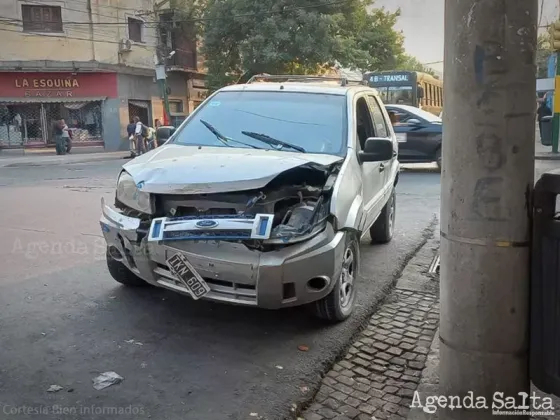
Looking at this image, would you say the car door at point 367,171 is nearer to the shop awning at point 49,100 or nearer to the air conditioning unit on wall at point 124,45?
the shop awning at point 49,100

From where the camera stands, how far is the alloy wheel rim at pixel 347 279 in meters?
4.22

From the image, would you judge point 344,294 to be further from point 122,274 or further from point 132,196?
point 122,274

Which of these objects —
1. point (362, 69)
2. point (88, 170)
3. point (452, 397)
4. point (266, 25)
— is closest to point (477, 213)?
point (452, 397)

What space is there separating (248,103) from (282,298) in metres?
2.22

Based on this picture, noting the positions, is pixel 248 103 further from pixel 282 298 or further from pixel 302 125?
pixel 282 298

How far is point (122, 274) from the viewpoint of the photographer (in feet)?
15.8

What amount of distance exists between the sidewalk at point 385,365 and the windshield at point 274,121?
1.41 m

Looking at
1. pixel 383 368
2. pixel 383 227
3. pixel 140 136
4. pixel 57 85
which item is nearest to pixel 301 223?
pixel 383 368

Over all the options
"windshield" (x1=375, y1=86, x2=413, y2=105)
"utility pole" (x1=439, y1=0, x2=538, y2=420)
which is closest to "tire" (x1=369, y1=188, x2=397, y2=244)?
"utility pole" (x1=439, y1=0, x2=538, y2=420)

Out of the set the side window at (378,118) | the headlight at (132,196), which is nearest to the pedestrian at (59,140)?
the side window at (378,118)

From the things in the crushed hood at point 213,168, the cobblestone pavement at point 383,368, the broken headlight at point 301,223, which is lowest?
the cobblestone pavement at point 383,368

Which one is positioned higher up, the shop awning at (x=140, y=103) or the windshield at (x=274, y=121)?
the shop awning at (x=140, y=103)

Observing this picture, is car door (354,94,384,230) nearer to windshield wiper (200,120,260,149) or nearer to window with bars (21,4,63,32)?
windshield wiper (200,120,260,149)

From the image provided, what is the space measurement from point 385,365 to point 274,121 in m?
2.31
